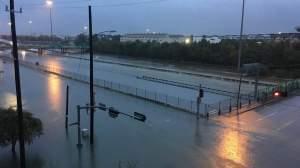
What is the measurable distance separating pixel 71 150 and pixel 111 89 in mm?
23133

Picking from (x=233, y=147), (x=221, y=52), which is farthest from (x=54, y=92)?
(x=221, y=52)

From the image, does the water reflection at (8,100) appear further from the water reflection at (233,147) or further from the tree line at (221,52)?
the water reflection at (233,147)

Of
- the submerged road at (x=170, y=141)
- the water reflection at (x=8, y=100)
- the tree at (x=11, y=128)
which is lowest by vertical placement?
the submerged road at (x=170, y=141)

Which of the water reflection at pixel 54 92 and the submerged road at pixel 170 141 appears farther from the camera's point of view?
the water reflection at pixel 54 92

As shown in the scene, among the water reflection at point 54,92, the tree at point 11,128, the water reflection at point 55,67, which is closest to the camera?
the tree at point 11,128

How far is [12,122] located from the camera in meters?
18.6

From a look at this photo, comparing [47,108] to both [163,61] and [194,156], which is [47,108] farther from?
[163,61]

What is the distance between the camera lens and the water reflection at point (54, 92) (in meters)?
34.1

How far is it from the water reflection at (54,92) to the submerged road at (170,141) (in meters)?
0.60

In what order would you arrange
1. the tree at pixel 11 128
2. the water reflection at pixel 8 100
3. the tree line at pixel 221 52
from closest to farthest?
the tree at pixel 11 128, the water reflection at pixel 8 100, the tree line at pixel 221 52

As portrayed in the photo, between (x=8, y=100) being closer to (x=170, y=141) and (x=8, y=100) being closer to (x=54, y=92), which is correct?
(x=54, y=92)

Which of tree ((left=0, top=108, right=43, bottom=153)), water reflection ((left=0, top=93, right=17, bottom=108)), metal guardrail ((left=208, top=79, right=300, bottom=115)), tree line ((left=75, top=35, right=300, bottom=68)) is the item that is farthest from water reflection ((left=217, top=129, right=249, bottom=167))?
tree line ((left=75, top=35, right=300, bottom=68))

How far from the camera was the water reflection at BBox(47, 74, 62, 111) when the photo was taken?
34.1 m

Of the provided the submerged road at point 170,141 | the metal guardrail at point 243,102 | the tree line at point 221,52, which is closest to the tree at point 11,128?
the submerged road at point 170,141
